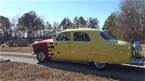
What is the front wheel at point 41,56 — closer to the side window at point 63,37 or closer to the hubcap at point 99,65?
the side window at point 63,37

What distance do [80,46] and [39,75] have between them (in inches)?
93.5

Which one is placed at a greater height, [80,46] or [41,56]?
[80,46]

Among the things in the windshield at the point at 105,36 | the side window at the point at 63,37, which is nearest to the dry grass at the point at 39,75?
the side window at the point at 63,37

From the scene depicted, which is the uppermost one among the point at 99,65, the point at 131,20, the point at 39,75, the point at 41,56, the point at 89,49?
the point at 131,20

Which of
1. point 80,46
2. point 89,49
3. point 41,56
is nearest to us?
point 89,49

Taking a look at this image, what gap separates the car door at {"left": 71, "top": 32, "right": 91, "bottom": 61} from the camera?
12.6m

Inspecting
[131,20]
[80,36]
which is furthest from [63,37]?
[131,20]

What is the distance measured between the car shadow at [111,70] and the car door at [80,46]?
499 millimetres

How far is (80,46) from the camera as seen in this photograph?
42.1ft

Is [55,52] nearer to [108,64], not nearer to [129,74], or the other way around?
[108,64]

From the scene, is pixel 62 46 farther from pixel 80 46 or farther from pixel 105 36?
pixel 105 36

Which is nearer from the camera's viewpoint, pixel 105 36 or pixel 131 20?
pixel 105 36

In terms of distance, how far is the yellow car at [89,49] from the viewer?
11.6m

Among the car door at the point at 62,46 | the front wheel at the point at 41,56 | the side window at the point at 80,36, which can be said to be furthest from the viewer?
the front wheel at the point at 41,56
